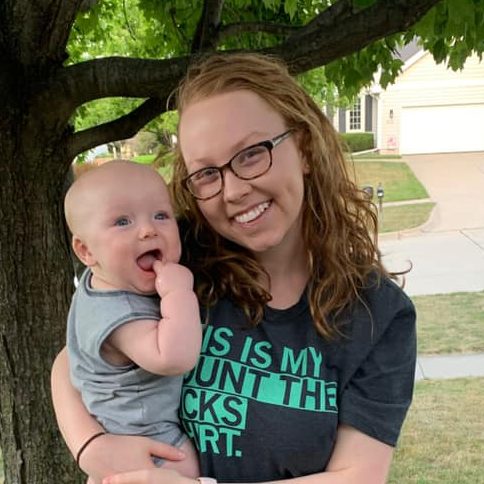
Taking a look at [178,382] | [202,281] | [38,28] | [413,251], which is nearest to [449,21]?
[38,28]

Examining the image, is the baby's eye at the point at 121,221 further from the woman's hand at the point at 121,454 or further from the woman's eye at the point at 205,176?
the woman's hand at the point at 121,454

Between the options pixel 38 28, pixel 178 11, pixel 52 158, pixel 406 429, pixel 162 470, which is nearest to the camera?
pixel 162 470

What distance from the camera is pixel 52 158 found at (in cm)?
293

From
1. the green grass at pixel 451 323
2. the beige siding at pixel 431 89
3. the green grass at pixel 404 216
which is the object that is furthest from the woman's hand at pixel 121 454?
the beige siding at pixel 431 89

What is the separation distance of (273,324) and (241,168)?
0.39 m

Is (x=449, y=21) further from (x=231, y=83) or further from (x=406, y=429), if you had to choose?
(x=406, y=429)

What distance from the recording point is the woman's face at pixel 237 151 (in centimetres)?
163

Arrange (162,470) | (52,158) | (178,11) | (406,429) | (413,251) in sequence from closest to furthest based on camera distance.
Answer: (162,470), (52,158), (178,11), (406,429), (413,251)

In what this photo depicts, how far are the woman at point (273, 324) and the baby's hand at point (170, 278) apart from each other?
136 millimetres

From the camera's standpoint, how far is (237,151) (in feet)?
5.33

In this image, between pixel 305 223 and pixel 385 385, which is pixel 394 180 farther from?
pixel 385 385

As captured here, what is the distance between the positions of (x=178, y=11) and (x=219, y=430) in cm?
309

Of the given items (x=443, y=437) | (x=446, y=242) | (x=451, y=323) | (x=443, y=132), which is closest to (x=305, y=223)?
(x=443, y=437)

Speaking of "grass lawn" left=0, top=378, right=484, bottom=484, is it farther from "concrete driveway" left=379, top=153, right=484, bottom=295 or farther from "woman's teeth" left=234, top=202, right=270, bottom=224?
"woman's teeth" left=234, top=202, right=270, bottom=224
